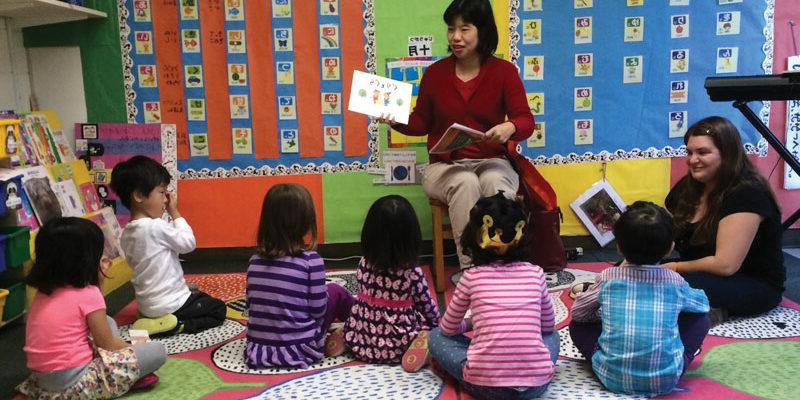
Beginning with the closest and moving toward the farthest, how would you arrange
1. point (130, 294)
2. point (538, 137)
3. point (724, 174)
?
point (724, 174) < point (130, 294) < point (538, 137)

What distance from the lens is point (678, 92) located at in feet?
12.6

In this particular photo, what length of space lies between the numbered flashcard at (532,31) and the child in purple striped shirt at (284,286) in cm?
197

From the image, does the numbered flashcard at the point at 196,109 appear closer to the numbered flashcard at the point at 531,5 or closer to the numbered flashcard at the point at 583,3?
the numbered flashcard at the point at 531,5

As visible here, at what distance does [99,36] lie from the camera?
379cm

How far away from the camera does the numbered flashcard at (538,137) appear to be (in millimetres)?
3840

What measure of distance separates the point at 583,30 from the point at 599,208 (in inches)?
39.7

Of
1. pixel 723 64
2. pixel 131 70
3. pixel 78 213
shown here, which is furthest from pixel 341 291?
pixel 723 64

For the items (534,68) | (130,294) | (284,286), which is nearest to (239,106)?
(130,294)

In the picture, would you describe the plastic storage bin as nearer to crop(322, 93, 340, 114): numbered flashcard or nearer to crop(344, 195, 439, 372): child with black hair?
crop(344, 195, 439, 372): child with black hair

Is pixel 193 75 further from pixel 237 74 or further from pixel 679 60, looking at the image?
pixel 679 60

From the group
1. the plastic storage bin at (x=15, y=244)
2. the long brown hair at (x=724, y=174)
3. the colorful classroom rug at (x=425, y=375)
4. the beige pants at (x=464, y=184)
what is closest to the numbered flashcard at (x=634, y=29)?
the beige pants at (x=464, y=184)

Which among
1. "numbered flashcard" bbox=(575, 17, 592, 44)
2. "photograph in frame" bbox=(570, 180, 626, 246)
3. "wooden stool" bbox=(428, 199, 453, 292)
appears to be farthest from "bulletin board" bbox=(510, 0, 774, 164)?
"wooden stool" bbox=(428, 199, 453, 292)

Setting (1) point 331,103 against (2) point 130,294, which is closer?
(2) point 130,294

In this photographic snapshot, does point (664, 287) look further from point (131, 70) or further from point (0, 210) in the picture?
point (131, 70)
